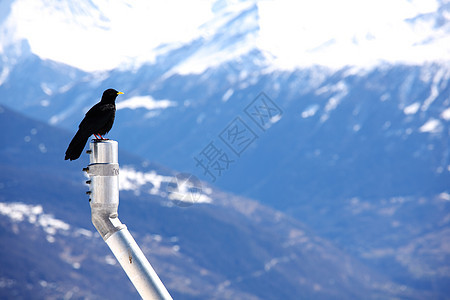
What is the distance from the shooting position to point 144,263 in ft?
36.8

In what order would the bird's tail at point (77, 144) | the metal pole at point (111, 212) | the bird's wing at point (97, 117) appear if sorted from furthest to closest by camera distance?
the bird's wing at point (97, 117) < the bird's tail at point (77, 144) < the metal pole at point (111, 212)

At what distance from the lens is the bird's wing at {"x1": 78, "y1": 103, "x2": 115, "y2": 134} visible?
517 inches

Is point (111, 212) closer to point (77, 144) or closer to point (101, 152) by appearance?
point (101, 152)

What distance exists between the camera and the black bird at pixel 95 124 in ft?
41.8

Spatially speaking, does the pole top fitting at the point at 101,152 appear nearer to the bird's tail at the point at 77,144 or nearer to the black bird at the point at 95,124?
the black bird at the point at 95,124

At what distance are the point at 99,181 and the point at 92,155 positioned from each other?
0.38 metres

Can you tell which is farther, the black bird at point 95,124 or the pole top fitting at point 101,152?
the black bird at point 95,124

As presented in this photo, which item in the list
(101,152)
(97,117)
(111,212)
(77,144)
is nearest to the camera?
(111,212)

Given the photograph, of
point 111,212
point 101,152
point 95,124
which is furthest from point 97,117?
point 111,212

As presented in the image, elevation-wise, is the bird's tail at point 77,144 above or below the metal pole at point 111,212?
above

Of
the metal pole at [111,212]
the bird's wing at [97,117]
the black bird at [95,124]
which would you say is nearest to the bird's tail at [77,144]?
the black bird at [95,124]

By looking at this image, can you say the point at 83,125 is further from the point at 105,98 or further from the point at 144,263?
the point at 144,263

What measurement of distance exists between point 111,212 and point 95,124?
2.07 m

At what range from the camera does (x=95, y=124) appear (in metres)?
13.3
